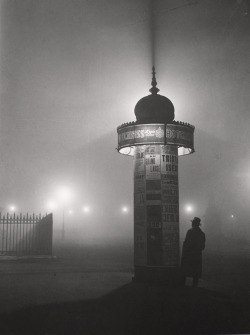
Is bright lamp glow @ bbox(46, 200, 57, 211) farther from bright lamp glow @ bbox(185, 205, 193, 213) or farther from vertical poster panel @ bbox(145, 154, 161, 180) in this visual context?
vertical poster panel @ bbox(145, 154, 161, 180)

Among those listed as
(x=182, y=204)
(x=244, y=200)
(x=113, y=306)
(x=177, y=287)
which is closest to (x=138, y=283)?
(x=177, y=287)

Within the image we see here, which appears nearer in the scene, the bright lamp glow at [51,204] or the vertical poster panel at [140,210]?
the vertical poster panel at [140,210]

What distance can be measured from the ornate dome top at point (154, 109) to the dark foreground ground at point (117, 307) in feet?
15.6

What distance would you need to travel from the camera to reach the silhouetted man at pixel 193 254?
11.5 meters

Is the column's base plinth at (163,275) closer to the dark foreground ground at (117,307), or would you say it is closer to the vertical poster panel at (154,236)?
the vertical poster panel at (154,236)

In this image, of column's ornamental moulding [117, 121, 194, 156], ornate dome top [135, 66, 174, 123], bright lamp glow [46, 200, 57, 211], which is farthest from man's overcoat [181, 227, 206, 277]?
bright lamp glow [46, 200, 57, 211]

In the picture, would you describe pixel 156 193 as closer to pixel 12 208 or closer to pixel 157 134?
pixel 157 134

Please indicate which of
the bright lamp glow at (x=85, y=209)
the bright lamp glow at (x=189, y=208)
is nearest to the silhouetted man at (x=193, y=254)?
the bright lamp glow at (x=189, y=208)

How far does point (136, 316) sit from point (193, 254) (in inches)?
166

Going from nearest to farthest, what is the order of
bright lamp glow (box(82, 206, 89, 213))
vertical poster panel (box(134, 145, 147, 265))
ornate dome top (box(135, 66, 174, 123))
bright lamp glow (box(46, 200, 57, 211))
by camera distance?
vertical poster panel (box(134, 145, 147, 265)), ornate dome top (box(135, 66, 174, 123)), bright lamp glow (box(46, 200, 57, 211)), bright lamp glow (box(82, 206, 89, 213))

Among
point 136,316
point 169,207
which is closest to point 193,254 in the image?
point 169,207

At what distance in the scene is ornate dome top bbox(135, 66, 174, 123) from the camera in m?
12.5

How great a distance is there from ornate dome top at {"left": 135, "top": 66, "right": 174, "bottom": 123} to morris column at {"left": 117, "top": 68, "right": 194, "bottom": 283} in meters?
0.03

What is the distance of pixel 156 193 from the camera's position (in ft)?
40.1
